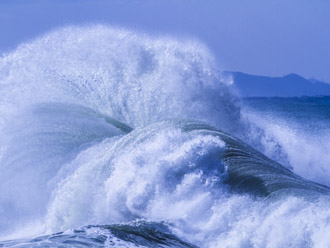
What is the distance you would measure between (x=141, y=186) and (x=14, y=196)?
4189 millimetres

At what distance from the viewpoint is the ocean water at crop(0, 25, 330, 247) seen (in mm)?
8367

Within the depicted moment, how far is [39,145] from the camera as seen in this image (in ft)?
46.7

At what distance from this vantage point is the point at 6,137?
14.5 m

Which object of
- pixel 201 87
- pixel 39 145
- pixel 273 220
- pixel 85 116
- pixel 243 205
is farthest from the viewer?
pixel 201 87

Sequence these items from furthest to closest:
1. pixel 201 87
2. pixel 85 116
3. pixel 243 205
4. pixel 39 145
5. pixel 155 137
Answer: pixel 201 87 → pixel 85 116 → pixel 39 145 → pixel 155 137 → pixel 243 205

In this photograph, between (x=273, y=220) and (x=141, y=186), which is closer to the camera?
(x=273, y=220)

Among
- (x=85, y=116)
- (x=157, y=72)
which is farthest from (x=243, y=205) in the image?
(x=157, y=72)

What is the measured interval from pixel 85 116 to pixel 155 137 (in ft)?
17.5

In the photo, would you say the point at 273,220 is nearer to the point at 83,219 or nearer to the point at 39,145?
the point at 83,219

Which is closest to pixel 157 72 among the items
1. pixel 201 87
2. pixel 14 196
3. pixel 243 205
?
pixel 201 87

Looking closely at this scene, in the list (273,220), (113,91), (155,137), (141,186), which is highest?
(113,91)

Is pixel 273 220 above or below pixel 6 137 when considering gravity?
below

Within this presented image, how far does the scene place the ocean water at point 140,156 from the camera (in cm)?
837

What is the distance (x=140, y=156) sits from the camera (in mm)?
10406
